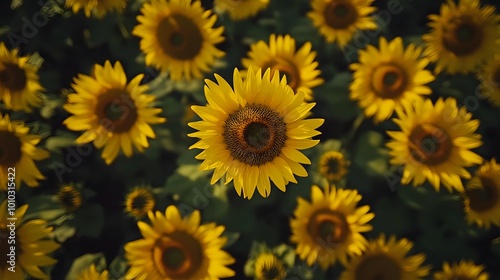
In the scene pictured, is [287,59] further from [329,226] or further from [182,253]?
[182,253]

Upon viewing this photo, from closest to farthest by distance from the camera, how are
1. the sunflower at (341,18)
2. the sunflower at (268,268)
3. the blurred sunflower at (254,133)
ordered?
the blurred sunflower at (254,133) < the sunflower at (268,268) < the sunflower at (341,18)

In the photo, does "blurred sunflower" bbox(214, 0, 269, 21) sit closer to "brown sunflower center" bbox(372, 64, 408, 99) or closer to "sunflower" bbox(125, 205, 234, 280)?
"brown sunflower center" bbox(372, 64, 408, 99)

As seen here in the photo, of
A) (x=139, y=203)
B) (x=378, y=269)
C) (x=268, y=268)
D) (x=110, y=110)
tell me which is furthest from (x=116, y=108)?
(x=378, y=269)

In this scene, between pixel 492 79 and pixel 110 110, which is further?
pixel 492 79

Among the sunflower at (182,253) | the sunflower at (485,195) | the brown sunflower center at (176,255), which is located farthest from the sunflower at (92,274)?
the sunflower at (485,195)

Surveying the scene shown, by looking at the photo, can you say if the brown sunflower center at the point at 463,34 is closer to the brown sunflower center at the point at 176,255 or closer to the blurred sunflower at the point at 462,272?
the blurred sunflower at the point at 462,272

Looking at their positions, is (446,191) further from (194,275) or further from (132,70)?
(132,70)

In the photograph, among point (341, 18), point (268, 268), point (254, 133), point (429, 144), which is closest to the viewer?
point (254, 133)
